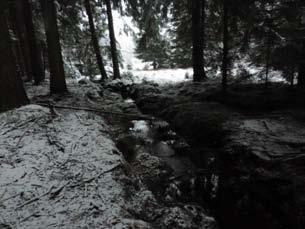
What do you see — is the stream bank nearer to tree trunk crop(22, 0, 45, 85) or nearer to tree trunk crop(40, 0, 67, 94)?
tree trunk crop(40, 0, 67, 94)

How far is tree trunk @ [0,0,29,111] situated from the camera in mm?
6398

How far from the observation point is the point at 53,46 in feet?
31.6

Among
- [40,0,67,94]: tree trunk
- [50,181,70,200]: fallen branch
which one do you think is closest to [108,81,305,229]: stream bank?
[50,181,70,200]: fallen branch

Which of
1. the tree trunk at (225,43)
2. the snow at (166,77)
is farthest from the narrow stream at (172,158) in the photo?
the snow at (166,77)

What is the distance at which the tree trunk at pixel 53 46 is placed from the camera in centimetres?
923

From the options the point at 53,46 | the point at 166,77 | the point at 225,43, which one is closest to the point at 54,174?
the point at 53,46

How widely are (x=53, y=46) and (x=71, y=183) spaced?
6979 mm

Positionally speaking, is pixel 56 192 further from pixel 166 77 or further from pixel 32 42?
pixel 166 77

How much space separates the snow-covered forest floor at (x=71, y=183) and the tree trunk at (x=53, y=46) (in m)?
3.84

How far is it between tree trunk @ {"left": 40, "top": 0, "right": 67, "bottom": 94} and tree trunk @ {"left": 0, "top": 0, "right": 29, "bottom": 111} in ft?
9.69

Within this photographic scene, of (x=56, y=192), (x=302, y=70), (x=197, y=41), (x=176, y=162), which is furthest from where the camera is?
(x=197, y=41)

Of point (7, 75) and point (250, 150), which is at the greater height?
point (7, 75)

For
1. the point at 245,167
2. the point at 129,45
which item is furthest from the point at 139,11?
the point at 129,45

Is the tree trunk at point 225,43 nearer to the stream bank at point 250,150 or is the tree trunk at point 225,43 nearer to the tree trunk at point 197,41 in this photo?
the stream bank at point 250,150
